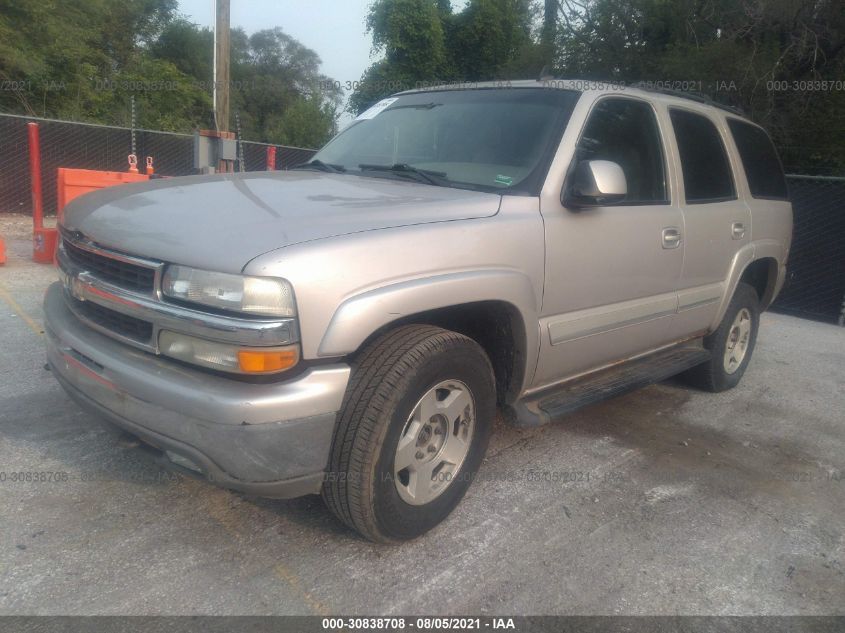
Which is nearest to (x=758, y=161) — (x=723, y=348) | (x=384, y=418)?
(x=723, y=348)

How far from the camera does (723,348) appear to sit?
507 centimetres

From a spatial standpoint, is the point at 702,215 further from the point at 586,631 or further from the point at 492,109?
the point at 586,631

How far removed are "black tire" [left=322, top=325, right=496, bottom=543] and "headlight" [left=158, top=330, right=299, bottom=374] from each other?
0.30 metres

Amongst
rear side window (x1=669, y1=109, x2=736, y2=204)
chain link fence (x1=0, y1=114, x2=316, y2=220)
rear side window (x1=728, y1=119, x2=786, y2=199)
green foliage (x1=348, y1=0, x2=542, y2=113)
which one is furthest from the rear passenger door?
green foliage (x1=348, y1=0, x2=542, y2=113)

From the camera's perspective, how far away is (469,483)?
3232 millimetres

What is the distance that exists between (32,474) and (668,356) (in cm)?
356

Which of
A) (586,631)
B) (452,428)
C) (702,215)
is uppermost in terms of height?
(702,215)

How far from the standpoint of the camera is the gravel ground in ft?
8.74

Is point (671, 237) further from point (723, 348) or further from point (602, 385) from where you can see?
point (723, 348)

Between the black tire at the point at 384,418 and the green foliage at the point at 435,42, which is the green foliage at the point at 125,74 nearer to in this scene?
the green foliage at the point at 435,42

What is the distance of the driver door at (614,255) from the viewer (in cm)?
337

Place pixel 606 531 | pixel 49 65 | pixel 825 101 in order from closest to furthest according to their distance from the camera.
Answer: pixel 606 531 < pixel 825 101 < pixel 49 65

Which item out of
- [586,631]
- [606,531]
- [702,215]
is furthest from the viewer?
[702,215]

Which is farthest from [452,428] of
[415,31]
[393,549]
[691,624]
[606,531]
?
[415,31]
